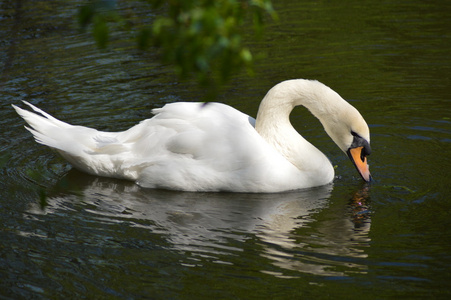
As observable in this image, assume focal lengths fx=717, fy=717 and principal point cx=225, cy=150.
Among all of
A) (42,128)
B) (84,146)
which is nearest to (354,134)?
(84,146)

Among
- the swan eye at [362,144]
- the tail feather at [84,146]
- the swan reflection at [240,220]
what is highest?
the swan eye at [362,144]

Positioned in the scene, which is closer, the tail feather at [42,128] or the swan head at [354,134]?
the swan head at [354,134]

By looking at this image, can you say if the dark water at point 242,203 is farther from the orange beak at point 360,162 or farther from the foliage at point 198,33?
the foliage at point 198,33

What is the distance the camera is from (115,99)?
30.9 ft

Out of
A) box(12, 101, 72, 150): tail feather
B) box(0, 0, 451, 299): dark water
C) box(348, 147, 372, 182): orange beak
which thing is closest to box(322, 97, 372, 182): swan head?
box(348, 147, 372, 182): orange beak

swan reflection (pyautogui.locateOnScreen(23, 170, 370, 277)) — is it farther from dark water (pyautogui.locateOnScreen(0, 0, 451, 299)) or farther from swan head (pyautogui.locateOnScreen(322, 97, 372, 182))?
swan head (pyautogui.locateOnScreen(322, 97, 372, 182))

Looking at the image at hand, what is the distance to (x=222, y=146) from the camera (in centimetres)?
680

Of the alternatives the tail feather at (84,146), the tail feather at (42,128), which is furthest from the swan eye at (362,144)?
the tail feather at (42,128)

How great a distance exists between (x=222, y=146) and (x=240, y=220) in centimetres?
89

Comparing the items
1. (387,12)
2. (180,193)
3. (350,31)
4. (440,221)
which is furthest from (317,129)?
(387,12)

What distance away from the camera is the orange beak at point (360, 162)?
685cm

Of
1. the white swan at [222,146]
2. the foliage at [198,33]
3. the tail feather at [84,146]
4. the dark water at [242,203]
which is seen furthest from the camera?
the tail feather at [84,146]

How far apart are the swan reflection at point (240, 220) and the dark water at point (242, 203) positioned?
0.05ft

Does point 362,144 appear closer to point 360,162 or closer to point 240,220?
point 360,162
